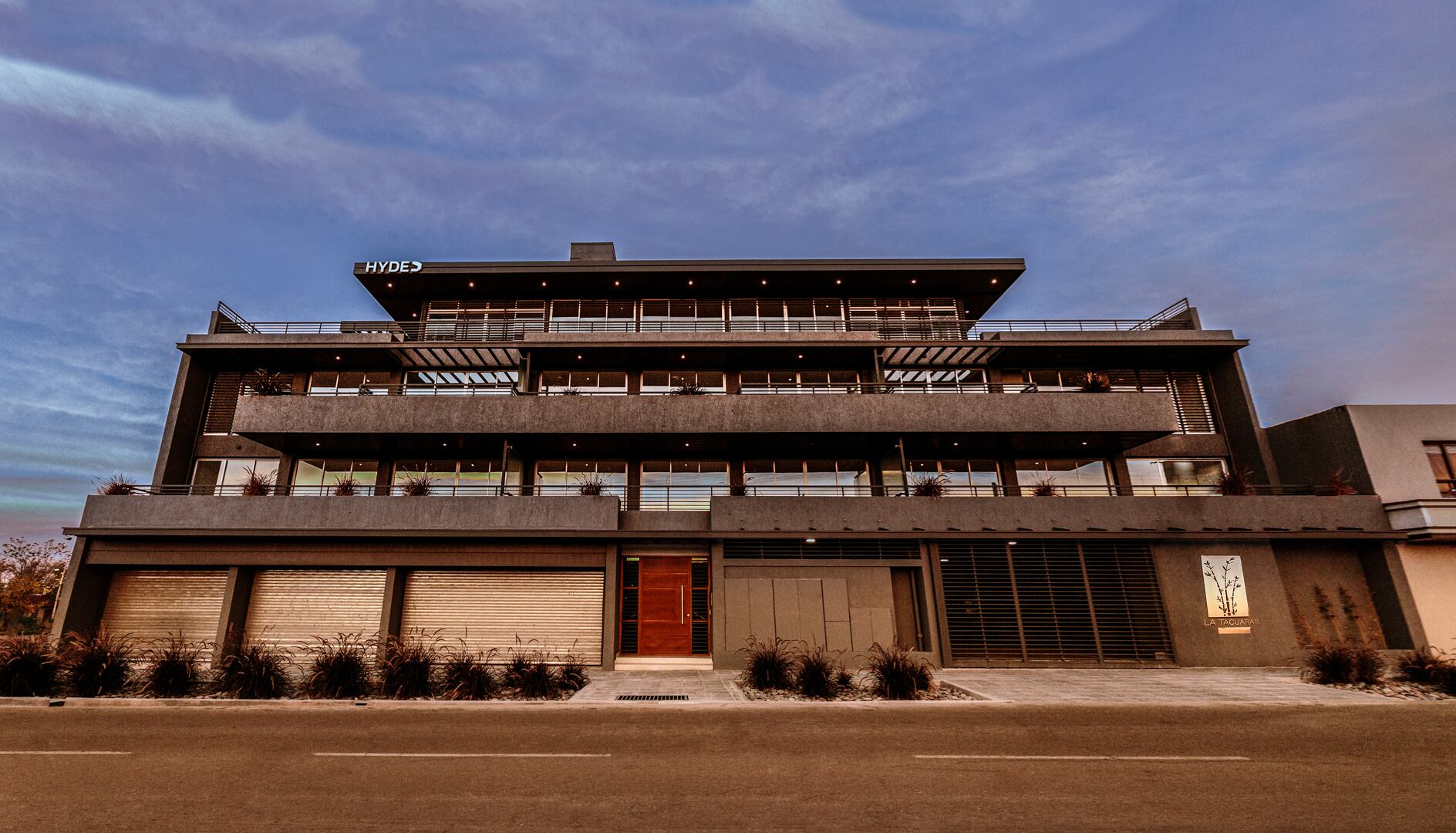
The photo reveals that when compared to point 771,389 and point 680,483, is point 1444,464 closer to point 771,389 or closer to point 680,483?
point 771,389

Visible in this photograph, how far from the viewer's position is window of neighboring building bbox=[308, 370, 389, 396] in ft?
79.4

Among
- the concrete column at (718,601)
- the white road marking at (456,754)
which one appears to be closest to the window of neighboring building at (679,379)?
the concrete column at (718,601)

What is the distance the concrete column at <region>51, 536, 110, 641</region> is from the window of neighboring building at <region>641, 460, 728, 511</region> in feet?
58.1

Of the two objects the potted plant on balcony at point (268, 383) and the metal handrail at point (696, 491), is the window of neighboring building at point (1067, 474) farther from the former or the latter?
the potted plant on balcony at point (268, 383)

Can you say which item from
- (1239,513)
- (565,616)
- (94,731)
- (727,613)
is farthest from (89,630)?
(1239,513)

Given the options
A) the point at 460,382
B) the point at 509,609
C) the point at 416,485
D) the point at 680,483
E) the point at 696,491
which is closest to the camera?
the point at 509,609

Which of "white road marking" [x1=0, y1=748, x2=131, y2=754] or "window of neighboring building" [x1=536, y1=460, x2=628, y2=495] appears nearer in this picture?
"white road marking" [x1=0, y1=748, x2=131, y2=754]

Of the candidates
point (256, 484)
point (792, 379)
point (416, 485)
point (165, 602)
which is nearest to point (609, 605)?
point (416, 485)

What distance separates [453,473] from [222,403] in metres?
10.2

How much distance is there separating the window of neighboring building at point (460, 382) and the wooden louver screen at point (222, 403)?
22.1ft

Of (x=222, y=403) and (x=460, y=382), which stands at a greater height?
(x=460, y=382)

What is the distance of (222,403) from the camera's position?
23.7 metres

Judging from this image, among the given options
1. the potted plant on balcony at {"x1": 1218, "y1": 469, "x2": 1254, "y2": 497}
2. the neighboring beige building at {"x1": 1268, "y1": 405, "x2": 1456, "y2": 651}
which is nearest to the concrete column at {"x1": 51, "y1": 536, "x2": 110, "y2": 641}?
the potted plant on balcony at {"x1": 1218, "y1": 469, "x2": 1254, "y2": 497}

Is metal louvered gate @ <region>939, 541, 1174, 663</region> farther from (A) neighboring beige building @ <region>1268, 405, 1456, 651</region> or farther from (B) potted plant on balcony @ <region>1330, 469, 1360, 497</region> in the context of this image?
(A) neighboring beige building @ <region>1268, 405, 1456, 651</region>
